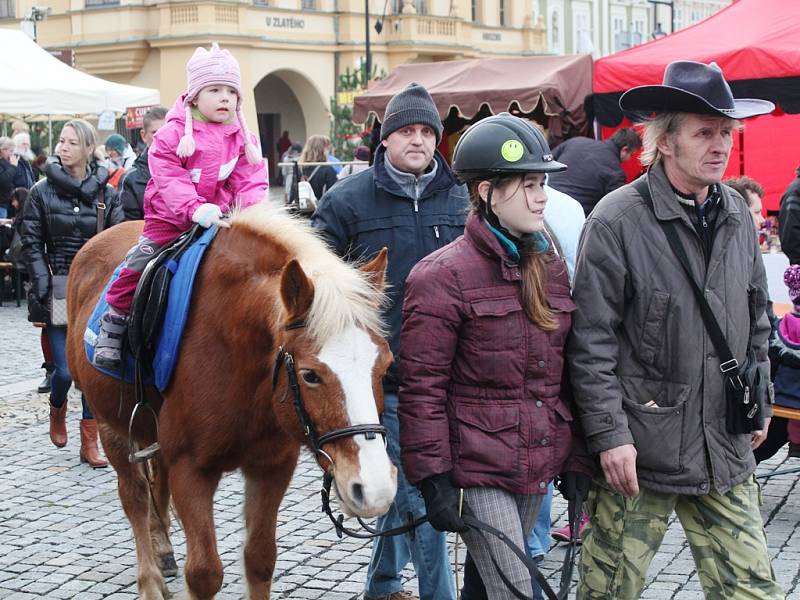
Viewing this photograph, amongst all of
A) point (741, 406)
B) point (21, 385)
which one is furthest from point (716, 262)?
point (21, 385)

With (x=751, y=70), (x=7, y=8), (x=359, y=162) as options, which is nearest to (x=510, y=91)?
(x=751, y=70)

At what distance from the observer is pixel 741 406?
349cm

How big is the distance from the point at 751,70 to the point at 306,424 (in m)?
8.87

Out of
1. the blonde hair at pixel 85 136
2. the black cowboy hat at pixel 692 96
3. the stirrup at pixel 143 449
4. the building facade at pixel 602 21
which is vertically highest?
the building facade at pixel 602 21

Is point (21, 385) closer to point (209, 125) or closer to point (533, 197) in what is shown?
point (209, 125)

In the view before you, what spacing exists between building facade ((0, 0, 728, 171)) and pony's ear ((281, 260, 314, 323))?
34.4m

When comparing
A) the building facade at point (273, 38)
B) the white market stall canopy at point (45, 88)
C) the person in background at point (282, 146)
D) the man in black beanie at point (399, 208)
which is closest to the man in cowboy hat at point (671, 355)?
the man in black beanie at point (399, 208)

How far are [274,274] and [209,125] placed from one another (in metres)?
1.14

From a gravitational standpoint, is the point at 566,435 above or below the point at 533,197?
below

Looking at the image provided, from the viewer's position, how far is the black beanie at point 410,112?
14.4ft

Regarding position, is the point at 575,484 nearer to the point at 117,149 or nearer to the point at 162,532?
the point at 162,532

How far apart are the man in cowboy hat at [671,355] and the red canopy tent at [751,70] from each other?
26.1ft

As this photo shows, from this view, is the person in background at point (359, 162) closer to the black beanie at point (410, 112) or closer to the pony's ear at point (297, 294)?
the black beanie at point (410, 112)

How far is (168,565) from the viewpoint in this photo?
5.59 meters
